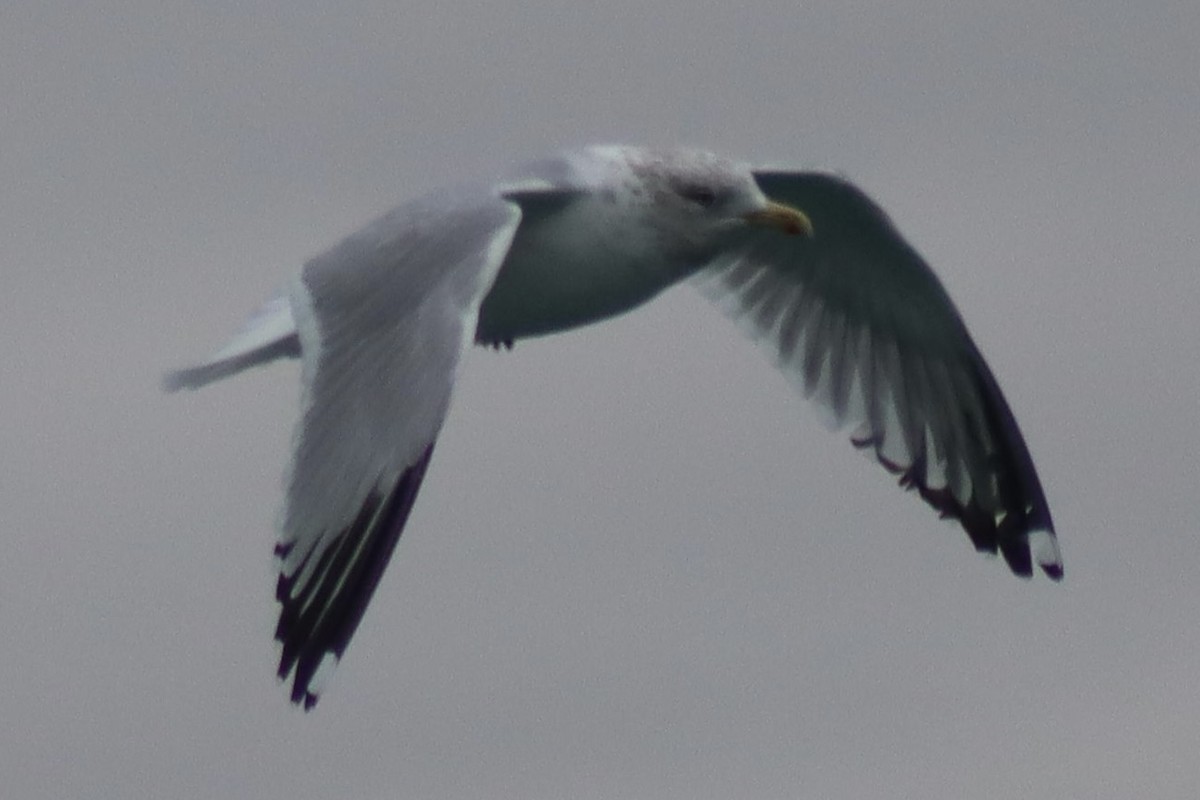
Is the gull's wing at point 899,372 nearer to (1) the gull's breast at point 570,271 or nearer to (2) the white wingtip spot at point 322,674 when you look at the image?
(1) the gull's breast at point 570,271

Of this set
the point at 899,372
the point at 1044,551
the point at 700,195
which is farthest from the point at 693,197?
the point at 1044,551

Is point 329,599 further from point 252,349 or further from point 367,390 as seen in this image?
point 252,349

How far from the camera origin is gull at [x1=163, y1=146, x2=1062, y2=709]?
7266mm

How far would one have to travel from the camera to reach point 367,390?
25.1 feet

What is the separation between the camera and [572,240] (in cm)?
866

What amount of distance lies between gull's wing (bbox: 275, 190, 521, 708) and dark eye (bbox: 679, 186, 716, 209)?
2.81 ft

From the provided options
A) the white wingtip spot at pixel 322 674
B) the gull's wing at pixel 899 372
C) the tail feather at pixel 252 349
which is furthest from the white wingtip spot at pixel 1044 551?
the white wingtip spot at pixel 322 674

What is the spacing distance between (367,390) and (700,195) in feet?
5.23

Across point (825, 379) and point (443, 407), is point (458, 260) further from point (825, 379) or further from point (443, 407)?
point (825, 379)

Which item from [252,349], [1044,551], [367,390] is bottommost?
[1044,551]

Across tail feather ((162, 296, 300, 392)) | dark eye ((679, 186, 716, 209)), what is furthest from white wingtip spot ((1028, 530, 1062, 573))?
tail feather ((162, 296, 300, 392))

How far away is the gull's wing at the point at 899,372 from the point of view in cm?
1004

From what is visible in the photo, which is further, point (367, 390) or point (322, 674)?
point (367, 390)

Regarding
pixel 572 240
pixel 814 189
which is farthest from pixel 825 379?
pixel 572 240
